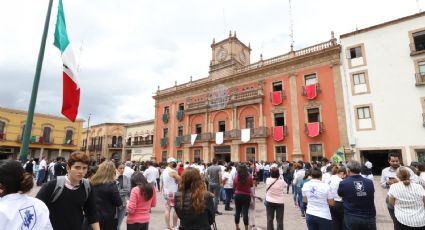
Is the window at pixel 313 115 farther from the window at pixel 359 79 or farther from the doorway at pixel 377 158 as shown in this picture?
the doorway at pixel 377 158

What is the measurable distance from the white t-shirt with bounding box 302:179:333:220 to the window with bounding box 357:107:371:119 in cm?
1627

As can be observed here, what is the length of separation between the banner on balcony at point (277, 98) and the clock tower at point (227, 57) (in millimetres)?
5815

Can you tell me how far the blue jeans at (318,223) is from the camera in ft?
13.1

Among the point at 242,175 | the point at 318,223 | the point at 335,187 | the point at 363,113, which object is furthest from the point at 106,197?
the point at 363,113

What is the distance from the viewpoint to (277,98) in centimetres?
2181

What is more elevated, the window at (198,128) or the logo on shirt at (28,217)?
the window at (198,128)

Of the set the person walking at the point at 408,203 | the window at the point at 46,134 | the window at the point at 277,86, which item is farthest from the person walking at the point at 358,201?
the window at the point at 46,134

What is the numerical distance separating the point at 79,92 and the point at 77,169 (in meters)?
3.76

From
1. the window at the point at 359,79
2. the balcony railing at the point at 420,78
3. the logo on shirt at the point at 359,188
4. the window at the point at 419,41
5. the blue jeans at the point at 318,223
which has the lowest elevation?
the blue jeans at the point at 318,223

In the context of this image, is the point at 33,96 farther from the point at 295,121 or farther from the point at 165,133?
the point at 165,133

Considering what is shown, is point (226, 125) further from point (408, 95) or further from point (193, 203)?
point (193, 203)

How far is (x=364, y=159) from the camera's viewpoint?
17.6 meters

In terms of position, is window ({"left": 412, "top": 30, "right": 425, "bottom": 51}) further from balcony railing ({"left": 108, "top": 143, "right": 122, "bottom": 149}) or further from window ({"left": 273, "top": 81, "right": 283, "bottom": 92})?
balcony railing ({"left": 108, "top": 143, "right": 122, "bottom": 149})

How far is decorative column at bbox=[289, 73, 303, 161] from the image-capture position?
19.8 metres
